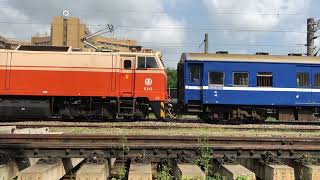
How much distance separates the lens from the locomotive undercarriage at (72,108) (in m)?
19.4

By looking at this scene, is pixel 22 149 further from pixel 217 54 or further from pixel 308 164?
pixel 217 54

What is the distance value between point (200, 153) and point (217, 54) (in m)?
14.9

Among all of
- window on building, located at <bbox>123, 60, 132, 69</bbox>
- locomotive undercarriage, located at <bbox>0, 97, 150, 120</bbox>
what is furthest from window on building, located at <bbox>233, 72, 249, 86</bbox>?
window on building, located at <bbox>123, 60, 132, 69</bbox>

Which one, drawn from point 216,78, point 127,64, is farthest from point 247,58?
point 127,64

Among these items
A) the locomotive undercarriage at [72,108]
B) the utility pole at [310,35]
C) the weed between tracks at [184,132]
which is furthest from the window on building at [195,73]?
the utility pole at [310,35]

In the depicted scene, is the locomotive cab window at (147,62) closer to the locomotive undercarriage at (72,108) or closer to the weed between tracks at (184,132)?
the locomotive undercarriage at (72,108)

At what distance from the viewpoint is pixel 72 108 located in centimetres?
2011

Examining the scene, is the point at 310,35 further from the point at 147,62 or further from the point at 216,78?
the point at 147,62

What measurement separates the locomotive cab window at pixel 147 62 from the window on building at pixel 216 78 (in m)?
3.00

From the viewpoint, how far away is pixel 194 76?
21578mm

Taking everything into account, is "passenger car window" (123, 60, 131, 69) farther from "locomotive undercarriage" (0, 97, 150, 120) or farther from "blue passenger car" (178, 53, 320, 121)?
"blue passenger car" (178, 53, 320, 121)

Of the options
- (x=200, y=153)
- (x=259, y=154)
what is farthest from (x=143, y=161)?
(x=259, y=154)

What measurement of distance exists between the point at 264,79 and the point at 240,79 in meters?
1.24

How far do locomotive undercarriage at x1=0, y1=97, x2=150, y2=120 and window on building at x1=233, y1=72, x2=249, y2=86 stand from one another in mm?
Result: 4757
